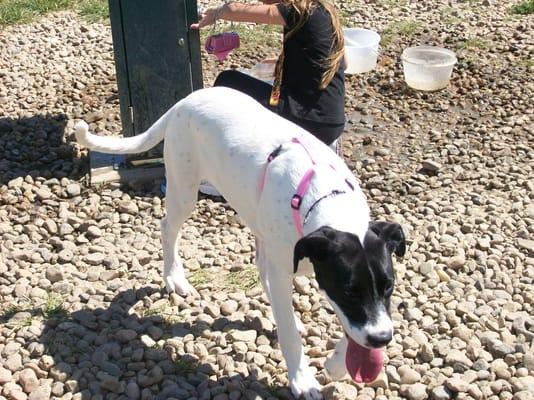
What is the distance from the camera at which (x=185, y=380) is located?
3885mm

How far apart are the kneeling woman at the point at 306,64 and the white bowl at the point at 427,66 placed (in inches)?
76.6

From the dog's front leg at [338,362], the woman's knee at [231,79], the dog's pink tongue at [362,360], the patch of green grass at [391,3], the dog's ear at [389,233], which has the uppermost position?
the dog's ear at [389,233]

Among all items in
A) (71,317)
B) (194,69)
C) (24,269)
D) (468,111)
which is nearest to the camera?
(71,317)

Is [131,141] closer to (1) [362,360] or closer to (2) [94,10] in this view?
(1) [362,360]

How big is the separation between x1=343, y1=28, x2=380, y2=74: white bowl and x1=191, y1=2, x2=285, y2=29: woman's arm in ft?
7.36

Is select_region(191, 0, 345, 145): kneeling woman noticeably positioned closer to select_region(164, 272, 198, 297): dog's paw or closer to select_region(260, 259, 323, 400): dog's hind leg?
select_region(164, 272, 198, 297): dog's paw

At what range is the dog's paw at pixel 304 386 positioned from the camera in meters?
3.66

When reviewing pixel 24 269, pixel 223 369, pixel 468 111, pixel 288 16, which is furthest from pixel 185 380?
pixel 468 111

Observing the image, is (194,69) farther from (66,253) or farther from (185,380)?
(185,380)

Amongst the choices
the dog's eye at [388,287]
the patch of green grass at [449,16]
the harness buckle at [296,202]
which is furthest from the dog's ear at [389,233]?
the patch of green grass at [449,16]

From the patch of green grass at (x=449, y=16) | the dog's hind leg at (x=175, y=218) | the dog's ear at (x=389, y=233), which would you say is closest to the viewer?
the dog's ear at (x=389, y=233)

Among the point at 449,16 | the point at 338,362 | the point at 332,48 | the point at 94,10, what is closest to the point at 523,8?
the point at 449,16

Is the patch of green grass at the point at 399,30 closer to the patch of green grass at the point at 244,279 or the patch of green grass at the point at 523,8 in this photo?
the patch of green grass at the point at 523,8

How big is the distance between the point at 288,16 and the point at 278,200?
1.91 m
